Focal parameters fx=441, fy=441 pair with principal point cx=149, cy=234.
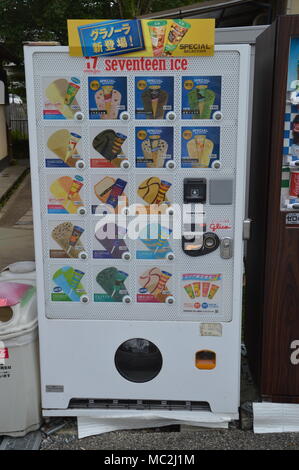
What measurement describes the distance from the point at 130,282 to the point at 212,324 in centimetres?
52

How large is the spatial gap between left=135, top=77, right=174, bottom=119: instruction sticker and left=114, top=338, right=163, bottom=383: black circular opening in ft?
4.28

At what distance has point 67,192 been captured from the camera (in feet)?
7.89

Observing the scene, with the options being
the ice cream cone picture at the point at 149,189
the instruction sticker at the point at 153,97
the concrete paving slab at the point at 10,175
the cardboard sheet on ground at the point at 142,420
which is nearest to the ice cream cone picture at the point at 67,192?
the ice cream cone picture at the point at 149,189

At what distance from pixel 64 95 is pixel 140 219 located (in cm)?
76

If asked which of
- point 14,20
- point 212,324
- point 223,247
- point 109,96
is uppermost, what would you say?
point 14,20

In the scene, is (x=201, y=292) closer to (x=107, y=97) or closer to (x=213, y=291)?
(x=213, y=291)

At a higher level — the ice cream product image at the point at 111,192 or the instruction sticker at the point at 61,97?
the instruction sticker at the point at 61,97

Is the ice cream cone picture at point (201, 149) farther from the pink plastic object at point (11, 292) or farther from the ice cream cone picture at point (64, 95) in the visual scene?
the pink plastic object at point (11, 292)

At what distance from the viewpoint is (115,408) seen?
263 cm

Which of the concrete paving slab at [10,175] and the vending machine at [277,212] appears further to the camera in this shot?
the concrete paving slab at [10,175]

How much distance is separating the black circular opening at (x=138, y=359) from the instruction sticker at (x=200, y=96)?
1.34 meters

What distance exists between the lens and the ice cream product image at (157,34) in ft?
7.21

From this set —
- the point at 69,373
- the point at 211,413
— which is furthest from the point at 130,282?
the point at 211,413
